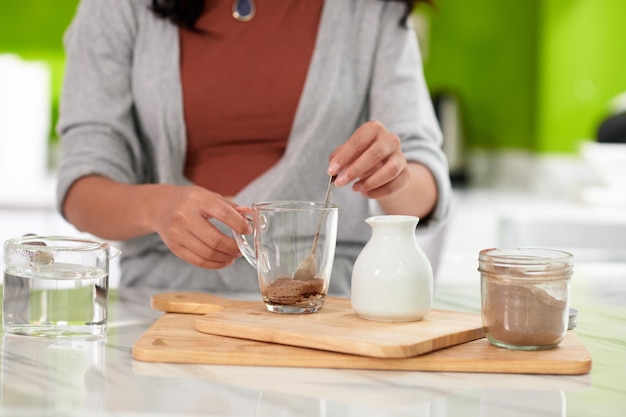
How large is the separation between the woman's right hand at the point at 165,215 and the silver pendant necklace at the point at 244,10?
1.16 ft

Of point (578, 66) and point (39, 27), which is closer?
point (578, 66)

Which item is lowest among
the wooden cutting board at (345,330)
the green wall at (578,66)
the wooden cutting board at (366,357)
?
the wooden cutting board at (366,357)

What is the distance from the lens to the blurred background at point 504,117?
2756mm

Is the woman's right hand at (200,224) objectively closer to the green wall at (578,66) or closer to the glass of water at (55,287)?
the glass of water at (55,287)

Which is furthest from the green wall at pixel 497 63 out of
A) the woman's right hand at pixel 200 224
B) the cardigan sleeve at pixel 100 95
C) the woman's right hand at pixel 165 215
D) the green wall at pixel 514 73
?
the woman's right hand at pixel 200 224

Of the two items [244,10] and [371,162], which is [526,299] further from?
[244,10]

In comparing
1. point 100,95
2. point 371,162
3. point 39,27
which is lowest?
point 371,162

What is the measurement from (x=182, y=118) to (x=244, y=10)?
0.21m

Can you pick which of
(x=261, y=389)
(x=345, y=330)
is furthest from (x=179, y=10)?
(x=261, y=389)

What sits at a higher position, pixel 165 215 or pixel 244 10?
pixel 244 10

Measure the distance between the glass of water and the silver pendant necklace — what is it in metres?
0.63

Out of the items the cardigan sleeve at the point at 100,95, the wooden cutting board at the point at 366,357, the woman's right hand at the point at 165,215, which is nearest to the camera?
the wooden cutting board at the point at 366,357

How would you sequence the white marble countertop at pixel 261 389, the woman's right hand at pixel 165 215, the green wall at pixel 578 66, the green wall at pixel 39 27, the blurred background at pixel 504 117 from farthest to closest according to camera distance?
the green wall at pixel 39 27 → the green wall at pixel 578 66 → the blurred background at pixel 504 117 → the woman's right hand at pixel 165 215 → the white marble countertop at pixel 261 389

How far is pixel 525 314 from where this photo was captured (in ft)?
2.95
